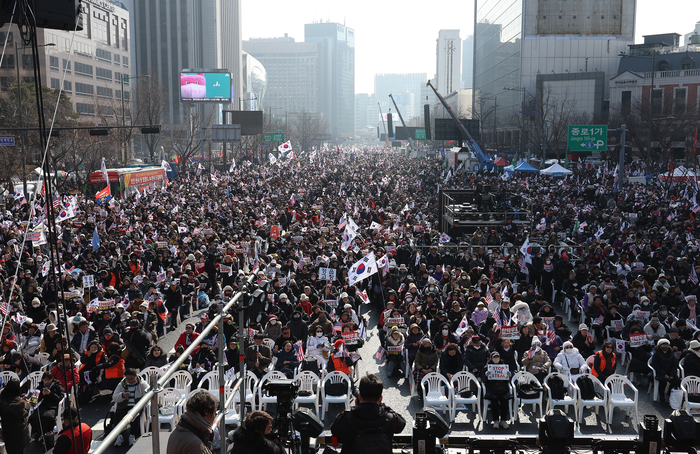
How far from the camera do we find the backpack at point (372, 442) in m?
5.21

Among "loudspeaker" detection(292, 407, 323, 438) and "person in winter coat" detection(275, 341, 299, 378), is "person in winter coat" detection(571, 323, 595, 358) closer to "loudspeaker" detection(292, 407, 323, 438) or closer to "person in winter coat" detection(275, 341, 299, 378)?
"person in winter coat" detection(275, 341, 299, 378)

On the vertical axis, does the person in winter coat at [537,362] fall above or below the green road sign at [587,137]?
below

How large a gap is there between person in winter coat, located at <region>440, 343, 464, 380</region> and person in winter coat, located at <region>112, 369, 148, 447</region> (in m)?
4.93

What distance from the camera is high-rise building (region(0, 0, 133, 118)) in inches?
2719

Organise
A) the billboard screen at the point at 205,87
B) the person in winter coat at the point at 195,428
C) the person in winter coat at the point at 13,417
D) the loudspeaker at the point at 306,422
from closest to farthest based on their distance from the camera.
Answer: the person in winter coat at the point at 195,428, the loudspeaker at the point at 306,422, the person in winter coat at the point at 13,417, the billboard screen at the point at 205,87

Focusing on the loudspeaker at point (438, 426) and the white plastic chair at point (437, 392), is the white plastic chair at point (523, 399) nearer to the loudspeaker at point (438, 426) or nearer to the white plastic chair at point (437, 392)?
the white plastic chair at point (437, 392)

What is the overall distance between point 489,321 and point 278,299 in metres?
4.77

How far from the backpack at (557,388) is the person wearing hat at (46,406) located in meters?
7.72

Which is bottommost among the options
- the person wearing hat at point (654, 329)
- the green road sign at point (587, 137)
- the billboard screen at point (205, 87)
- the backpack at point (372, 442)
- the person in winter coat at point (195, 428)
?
the person wearing hat at point (654, 329)

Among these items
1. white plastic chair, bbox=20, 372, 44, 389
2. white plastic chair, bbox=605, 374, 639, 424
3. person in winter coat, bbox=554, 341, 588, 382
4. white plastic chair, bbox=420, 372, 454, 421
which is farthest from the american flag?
white plastic chair, bbox=605, 374, 639, 424

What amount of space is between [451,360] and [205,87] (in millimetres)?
66040

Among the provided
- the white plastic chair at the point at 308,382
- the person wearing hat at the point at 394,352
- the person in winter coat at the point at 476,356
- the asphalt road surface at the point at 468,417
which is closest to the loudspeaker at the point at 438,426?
the asphalt road surface at the point at 468,417

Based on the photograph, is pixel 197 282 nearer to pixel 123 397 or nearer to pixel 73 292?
pixel 73 292

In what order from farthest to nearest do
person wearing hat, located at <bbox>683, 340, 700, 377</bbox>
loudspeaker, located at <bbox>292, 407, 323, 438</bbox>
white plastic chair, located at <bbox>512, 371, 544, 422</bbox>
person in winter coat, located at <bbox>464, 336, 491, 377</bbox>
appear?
person in winter coat, located at <bbox>464, 336, 491, 377</bbox>
person wearing hat, located at <bbox>683, 340, 700, 377</bbox>
white plastic chair, located at <bbox>512, 371, 544, 422</bbox>
loudspeaker, located at <bbox>292, 407, 323, 438</bbox>
